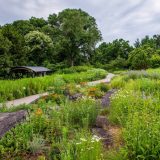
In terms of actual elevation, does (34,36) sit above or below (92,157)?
above

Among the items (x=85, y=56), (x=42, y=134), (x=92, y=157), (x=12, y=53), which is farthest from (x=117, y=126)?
(x=85, y=56)

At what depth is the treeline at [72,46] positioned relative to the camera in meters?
46.2

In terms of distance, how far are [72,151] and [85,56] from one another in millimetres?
51131

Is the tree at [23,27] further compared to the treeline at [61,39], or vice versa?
the tree at [23,27]

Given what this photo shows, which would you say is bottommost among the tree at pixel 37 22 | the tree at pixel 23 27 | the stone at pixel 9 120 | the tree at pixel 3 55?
the stone at pixel 9 120

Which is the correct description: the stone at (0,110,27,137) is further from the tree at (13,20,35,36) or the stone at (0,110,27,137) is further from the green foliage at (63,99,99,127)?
the tree at (13,20,35,36)

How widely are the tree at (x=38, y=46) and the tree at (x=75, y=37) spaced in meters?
2.31

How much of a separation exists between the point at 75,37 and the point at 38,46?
672 centimetres

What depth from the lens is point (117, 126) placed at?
6.60 meters

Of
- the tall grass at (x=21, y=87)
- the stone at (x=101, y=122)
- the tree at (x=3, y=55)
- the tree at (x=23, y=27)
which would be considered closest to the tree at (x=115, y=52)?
the tree at (x=23, y=27)

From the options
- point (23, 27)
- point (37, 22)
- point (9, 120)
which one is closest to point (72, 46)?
point (23, 27)

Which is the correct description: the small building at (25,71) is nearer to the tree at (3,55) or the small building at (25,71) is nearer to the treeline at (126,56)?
the tree at (3,55)

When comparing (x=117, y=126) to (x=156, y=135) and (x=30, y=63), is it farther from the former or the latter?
(x=30, y=63)

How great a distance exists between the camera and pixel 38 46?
46.8 meters
